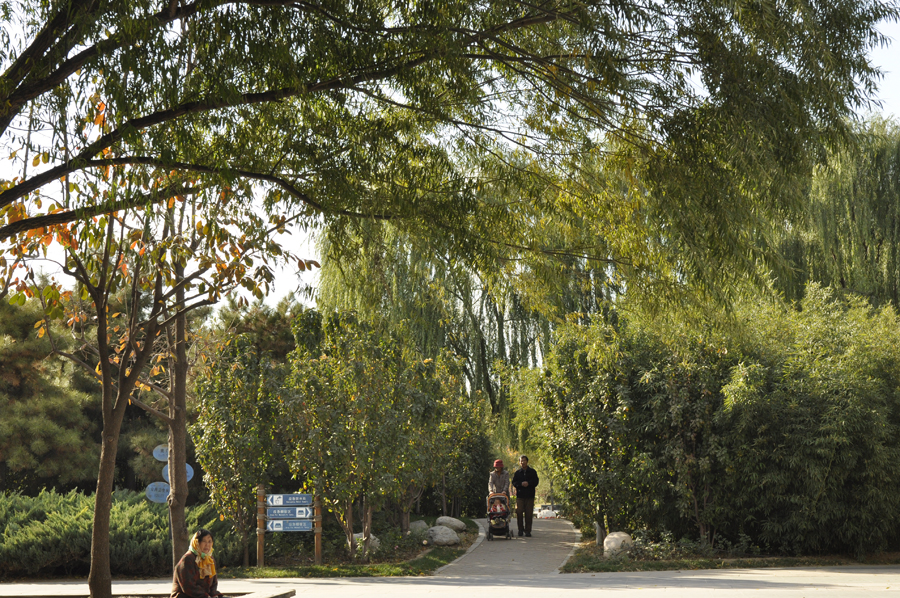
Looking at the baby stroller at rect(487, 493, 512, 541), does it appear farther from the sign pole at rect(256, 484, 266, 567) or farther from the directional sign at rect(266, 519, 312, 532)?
the sign pole at rect(256, 484, 266, 567)

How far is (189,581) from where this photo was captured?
6926mm

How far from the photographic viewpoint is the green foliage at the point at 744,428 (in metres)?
11.1

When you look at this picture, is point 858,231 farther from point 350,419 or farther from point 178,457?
point 178,457

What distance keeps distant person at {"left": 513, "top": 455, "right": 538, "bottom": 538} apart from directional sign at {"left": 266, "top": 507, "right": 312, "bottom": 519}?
4432mm

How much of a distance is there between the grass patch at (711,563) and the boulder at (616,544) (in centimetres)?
26

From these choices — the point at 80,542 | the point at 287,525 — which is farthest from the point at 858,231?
the point at 80,542

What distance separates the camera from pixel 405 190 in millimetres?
7121

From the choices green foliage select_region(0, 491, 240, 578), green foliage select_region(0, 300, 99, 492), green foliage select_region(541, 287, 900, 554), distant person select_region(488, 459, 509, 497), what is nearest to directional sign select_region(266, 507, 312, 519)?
green foliage select_region(0, 491, 240, 578)

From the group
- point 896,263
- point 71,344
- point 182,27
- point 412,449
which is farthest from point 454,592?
point 71,344

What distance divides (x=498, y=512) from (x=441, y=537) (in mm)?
1180

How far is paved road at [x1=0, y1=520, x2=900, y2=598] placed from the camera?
28.2 ft

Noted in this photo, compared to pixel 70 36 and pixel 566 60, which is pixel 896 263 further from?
pixel 70 36

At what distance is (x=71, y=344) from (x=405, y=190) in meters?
16.2

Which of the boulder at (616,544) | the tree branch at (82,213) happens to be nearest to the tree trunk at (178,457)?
the tree branch at (82,213)
